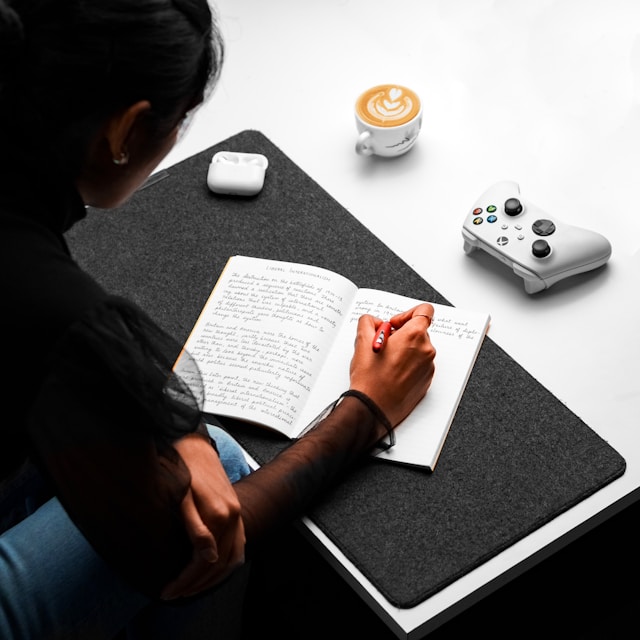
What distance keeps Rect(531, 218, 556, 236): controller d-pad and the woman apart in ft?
1.38

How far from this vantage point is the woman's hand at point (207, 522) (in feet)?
2.58

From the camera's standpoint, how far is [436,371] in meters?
0.99

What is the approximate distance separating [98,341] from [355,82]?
0.78 m

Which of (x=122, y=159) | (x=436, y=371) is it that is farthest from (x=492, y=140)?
(x=122, y=159)

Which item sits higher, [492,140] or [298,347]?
[492,140]

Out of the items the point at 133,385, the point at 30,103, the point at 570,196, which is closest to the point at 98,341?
the point at 133,385

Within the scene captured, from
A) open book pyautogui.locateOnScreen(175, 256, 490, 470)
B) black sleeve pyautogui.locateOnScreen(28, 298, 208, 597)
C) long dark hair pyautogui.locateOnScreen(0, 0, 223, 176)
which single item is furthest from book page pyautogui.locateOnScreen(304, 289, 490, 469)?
long dark hair pyautogui.locateOnScreen(0, 0, 223, 176)

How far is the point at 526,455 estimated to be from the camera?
0.93 meters

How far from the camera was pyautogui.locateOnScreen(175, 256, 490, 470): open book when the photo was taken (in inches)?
37.7

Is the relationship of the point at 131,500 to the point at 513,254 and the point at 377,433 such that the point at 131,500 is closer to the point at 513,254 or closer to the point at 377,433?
the point at 377,433

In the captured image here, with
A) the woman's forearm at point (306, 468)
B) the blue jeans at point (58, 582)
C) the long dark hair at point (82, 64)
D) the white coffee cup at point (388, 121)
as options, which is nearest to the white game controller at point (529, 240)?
the white coffee cup at point (388, 121)

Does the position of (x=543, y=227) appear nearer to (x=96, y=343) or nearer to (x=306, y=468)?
(x=306, y=468)

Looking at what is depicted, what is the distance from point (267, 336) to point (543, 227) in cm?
33

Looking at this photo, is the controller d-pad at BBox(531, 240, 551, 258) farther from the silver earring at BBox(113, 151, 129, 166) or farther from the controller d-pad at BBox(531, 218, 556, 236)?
the silver earring at BBox(113, 151, 129, 166)
